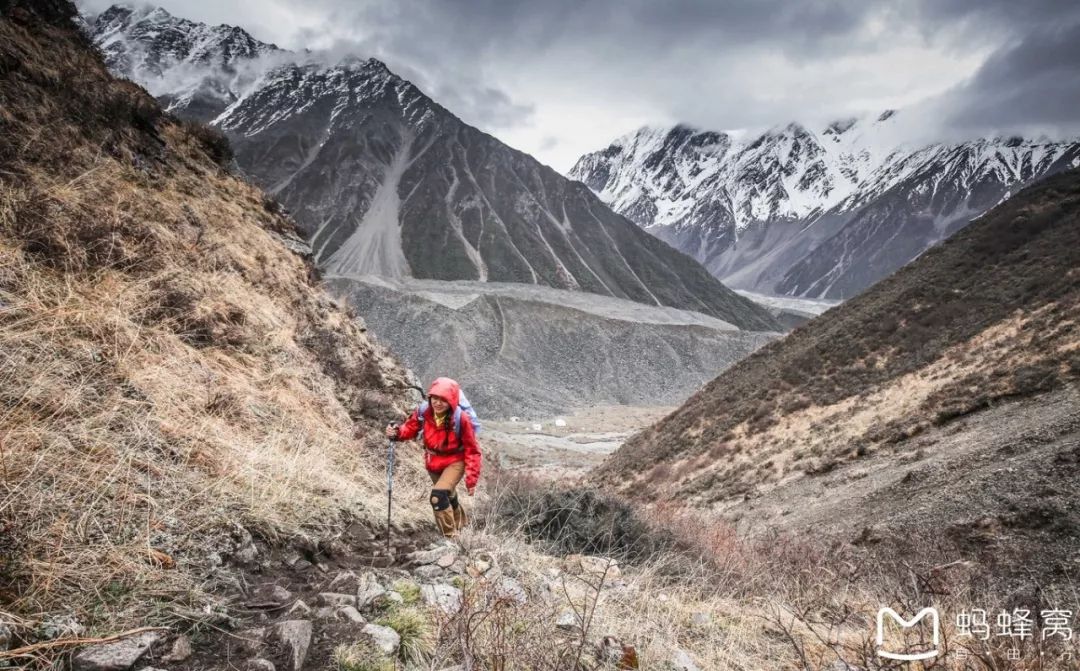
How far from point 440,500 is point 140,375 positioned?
2429 millimetres

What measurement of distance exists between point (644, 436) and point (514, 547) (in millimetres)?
18308

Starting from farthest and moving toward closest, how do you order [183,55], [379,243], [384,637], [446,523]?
1. [183,55]
2. [379,243]
3. [446,523]
4. [384,637]

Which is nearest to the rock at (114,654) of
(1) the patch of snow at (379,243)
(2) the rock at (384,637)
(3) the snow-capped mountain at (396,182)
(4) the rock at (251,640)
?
(4) the rock at (251,640)

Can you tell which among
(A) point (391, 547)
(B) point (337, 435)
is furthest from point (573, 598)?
(B) point (337, 435)

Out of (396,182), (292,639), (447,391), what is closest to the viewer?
(292,639)

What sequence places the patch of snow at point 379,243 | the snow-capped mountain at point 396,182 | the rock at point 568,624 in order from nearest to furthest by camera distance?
the rock at point 568,624 < the patch of snow at point 379,243 < the snow-capped mountain at point 396,182

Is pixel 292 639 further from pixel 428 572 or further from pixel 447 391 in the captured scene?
pixel 447 391

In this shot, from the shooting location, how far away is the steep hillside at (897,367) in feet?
39.0

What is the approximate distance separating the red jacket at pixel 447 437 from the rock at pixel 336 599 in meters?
1.83

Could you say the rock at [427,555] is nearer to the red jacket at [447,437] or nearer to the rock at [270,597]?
the red jacket at [447,437]

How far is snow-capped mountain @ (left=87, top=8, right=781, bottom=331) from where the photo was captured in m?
87.6

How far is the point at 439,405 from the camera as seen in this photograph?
15.8 feet

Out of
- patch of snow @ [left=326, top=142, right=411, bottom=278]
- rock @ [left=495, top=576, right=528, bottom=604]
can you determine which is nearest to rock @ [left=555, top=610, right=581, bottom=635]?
rock @ [left=495, top=576, right=528, bottom=604]

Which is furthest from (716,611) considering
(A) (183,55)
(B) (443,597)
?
(A) (183,55)
